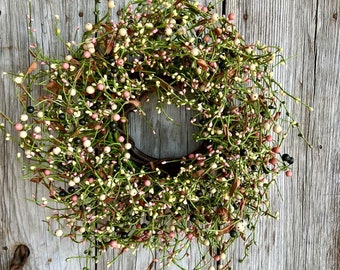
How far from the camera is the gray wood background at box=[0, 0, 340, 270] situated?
1.28 metres

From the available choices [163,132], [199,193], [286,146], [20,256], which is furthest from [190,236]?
[20,256]

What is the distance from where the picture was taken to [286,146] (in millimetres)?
1357

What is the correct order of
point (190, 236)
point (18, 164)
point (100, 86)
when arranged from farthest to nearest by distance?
1. point (18, 164)
2. point (190, 236)
3. point (100, 86)

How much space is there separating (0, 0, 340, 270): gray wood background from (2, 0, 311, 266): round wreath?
17cm

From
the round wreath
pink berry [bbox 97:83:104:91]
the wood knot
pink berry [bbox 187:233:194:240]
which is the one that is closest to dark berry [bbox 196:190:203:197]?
the round wreath

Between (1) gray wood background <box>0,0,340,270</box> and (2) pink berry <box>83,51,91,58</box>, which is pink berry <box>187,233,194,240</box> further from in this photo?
(2) pink berry <box>83,51,91,58</box>

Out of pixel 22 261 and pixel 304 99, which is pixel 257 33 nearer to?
pixel 304 99

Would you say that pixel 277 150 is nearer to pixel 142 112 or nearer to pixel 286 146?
pixel 286 146

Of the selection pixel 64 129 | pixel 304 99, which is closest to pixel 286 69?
pixel 304 99

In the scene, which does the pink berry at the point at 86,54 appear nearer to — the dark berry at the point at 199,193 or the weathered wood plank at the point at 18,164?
the weathered wood plank at the point at 18,164

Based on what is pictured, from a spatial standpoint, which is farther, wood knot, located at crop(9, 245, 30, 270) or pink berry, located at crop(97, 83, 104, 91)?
wood knot, located at crop(9, 245, 30, 270)

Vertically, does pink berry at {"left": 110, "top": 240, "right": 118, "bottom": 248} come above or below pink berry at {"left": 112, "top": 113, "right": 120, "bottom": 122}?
below

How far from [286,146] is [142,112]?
48 cm

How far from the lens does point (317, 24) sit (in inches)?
53.1
